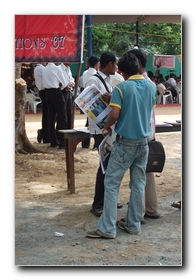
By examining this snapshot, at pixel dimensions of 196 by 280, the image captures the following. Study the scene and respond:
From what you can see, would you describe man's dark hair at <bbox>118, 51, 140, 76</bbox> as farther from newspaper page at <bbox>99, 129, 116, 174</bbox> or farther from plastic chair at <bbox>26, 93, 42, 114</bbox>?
plastic chair at <bbox>26, 93, 42, 114</bbox>

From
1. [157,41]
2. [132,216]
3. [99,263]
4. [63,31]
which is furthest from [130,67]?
[157,41]

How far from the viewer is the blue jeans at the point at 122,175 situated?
467 cm

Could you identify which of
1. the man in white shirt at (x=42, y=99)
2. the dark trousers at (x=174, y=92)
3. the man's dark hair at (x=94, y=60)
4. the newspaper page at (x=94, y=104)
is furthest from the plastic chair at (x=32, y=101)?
the newspaper page at (x=94, y=104)

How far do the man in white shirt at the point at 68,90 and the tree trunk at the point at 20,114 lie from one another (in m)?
1.29

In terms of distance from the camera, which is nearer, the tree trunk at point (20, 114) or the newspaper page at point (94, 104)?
the newspaper page at point (94, 104)

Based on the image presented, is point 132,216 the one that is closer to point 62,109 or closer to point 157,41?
point 62,109

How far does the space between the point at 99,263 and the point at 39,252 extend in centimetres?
→ 59

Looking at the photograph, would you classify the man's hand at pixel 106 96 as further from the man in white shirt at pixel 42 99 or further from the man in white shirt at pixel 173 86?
the man in white shirt at pixel 173 86

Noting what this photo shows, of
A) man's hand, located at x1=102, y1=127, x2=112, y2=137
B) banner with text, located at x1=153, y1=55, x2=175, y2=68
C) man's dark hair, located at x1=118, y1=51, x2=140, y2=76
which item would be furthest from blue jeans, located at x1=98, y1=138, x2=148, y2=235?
banner with text, located at x1=153, y1=55, x2=175, y2=68

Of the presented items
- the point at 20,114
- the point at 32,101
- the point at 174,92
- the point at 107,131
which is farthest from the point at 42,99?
the point at 174,92

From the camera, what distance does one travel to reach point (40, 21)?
685 cm

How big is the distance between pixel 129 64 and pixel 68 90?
5.75 meters

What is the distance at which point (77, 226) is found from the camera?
5.26 metres

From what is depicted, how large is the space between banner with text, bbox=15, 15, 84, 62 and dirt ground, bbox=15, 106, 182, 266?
5.97 feet
